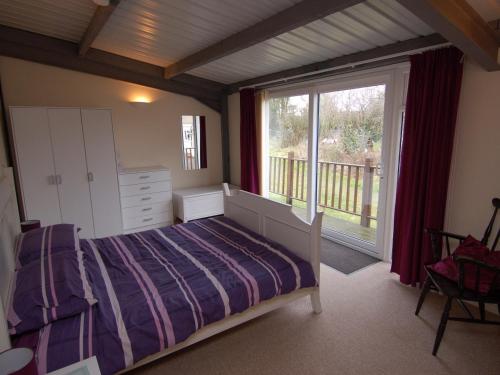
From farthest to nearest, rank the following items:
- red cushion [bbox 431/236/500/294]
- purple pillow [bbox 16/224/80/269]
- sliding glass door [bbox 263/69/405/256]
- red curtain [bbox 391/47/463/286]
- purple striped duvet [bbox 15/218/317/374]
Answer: sliding glass door [bbox 263/69/405/256] → red curtain [bbox 391/47/463/286] → purple pillow [bbox 16/224/80/269] → red cushion [bbox 431/236/500/294] → purple striped duvet [bbox 15/218/317/374]

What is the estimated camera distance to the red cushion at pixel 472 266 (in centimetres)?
193

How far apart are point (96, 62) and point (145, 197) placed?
1.86m

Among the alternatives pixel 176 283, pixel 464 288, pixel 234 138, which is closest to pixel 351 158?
pixel 234 138

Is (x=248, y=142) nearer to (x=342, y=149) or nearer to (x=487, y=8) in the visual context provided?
(x=342, y=149)

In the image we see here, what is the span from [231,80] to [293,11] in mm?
2571

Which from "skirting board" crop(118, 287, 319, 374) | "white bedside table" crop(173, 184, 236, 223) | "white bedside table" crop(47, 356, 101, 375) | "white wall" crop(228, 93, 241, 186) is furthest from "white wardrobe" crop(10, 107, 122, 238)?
"white bedside table" crop(47, 356, 101, 375)

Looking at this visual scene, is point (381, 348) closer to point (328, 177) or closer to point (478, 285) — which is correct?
point (478, 285)

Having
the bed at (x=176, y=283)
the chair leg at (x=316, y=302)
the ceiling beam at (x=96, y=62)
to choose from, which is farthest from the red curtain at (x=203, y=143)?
the chair leg at (x=316, y=302)

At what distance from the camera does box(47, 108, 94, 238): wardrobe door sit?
345cm

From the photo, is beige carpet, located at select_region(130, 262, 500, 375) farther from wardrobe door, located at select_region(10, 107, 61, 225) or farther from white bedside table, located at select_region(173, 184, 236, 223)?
wardrobe door, located at select_region(10, 107, 61, 225)

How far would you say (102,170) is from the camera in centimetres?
378

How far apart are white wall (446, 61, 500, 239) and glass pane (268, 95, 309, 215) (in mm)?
1870

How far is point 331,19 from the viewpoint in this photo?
2.36 metres

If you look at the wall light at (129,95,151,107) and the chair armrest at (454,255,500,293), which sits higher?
the wall light at (129,95,151,107)
